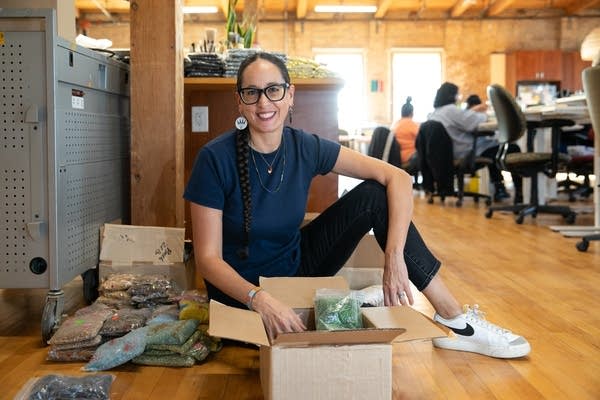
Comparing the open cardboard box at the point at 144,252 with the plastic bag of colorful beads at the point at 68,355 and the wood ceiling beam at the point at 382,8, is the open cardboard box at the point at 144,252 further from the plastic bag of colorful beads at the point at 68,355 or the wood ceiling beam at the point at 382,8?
the wood ceiling beam at the point at 382,8

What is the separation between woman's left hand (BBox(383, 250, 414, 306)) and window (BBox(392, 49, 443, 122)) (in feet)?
42.0

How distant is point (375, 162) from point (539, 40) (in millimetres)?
13503

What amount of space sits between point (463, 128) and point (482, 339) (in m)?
4.91

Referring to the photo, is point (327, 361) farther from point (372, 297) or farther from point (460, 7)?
point (460, 7)

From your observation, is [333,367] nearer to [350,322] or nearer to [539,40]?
[350,322]

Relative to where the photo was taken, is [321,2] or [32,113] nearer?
[32,113]

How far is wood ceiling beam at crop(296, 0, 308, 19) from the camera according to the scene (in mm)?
13695

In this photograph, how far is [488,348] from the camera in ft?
6.94

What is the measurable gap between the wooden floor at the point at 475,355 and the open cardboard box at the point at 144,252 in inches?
9.9

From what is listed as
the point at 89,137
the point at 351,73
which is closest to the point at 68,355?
the point at 89,137

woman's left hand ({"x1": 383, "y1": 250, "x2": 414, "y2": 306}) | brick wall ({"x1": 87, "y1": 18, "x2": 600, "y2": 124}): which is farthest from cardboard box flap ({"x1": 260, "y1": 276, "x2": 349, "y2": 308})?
brick wall ({"x1": 87, "y1": 18, "x2": 600, "y2": 124})

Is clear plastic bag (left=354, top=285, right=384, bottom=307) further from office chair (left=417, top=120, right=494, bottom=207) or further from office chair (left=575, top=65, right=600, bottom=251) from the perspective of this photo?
office chair (left=417, top=120, right=494, bottom=207)

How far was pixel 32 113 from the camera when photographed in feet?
7.54

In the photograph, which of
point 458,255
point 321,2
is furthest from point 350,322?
point 321,2
